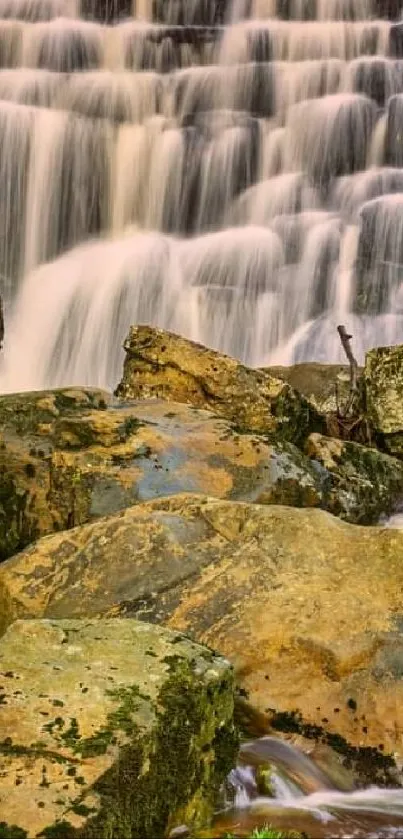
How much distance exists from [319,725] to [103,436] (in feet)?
10.4

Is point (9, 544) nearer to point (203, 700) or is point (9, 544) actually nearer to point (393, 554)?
point (393, 554)

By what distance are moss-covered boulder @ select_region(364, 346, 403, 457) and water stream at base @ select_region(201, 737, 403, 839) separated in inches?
222

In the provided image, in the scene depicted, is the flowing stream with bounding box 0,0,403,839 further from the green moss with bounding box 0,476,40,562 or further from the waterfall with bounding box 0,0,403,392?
the green moss with bounding box 0,476,40,562

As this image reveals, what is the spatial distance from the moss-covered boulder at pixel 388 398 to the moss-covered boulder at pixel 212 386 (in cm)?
82

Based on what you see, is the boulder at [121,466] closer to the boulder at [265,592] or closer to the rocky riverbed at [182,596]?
the rocky riverbed at [182,596]

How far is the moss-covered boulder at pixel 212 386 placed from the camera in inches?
326

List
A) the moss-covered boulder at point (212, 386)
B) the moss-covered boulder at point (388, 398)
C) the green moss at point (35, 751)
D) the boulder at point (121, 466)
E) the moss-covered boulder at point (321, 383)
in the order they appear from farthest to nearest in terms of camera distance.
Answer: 1. the moss-covered boulder at point (321, 383)
2. the moss-covered boulder at point (388, 398)
3. the moss-covered boulder at point (212, 386)
4. the boulder at point (121, 466)
5. the green moss at point (35, 751)

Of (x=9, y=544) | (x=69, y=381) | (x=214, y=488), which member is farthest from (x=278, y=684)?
(x=69, y=381)

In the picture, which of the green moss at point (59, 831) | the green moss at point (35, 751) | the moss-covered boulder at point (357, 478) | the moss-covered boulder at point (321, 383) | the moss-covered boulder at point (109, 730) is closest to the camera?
the green moss at point (59, 831)

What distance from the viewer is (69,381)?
1521cm

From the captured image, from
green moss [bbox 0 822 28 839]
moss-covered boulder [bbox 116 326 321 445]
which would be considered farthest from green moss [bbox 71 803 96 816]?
moss-covered boulder [bbox 116 326 321 445]

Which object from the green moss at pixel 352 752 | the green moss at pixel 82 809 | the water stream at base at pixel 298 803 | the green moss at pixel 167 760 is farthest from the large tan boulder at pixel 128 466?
the green moss at pixel 82 809

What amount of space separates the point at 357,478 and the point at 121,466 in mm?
2013

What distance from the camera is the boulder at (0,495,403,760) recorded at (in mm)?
3994
